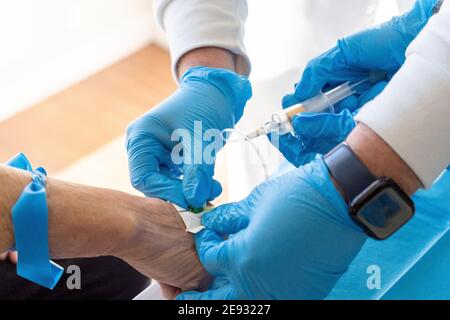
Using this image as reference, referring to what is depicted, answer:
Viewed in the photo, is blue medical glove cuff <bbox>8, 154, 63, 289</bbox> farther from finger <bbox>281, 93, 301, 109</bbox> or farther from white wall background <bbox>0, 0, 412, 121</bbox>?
white wall background <bbox>0, 0, 412, 121</bbox>

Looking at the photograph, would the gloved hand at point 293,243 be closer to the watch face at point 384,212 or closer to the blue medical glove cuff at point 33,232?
the watch face at point 384,212

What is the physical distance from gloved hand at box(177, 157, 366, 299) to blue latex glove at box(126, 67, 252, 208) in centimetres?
14

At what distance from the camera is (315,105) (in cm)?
95

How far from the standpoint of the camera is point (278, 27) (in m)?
1.29

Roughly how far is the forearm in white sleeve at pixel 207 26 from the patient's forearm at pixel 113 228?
1.32ft

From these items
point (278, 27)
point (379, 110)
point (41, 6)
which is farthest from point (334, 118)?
point (41, 6)

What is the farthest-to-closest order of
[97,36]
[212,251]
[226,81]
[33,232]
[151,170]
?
[97,36] < [226,81] < [151,170] < [212,251] < [33,232]

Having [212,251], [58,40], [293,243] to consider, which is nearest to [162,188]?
[212,251]

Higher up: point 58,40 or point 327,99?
point 58,40

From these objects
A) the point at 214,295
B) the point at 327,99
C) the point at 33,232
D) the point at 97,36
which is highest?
the point at 97,36

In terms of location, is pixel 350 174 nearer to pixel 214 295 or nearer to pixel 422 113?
pixel 422 113

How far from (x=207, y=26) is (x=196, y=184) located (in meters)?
0.40

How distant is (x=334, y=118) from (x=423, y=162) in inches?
8.6

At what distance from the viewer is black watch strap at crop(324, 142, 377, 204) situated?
0.67 metres
